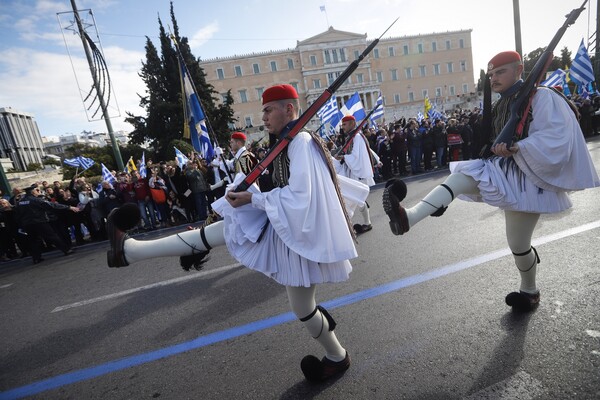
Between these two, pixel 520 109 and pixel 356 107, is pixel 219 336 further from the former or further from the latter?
pixel 356 107

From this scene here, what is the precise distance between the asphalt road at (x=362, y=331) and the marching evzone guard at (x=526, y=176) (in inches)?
27.3

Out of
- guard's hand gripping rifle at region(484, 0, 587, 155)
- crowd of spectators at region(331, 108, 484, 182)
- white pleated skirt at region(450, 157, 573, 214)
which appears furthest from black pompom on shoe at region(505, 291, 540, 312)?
crowd of spectators at region(331, 108, 484, 182)

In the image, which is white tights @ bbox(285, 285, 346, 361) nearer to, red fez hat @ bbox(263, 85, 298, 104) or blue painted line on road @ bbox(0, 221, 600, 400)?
blue painted line on road @ bbox(0, 221, 600, 400)

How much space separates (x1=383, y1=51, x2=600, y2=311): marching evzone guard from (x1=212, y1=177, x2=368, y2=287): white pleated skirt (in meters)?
0.65

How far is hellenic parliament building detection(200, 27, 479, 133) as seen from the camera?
213 ft

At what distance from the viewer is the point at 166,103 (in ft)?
104

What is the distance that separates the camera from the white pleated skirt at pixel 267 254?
6.28ft

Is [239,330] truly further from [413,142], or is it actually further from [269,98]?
[413,142]

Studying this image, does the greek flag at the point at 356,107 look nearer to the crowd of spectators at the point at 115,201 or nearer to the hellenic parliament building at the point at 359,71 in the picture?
the crowd of spectators at the point at 115,201

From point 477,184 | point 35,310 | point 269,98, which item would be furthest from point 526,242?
point 35,310

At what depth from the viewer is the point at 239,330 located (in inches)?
118

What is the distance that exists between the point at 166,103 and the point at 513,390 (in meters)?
34.9

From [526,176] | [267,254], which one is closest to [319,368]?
[267,254]

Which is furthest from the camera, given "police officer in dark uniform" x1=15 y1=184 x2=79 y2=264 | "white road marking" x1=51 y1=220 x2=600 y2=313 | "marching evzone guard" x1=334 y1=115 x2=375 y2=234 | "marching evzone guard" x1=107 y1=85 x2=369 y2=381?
"police officer in dark uniform" x1=15 y1=184 x2=79 y2=264
